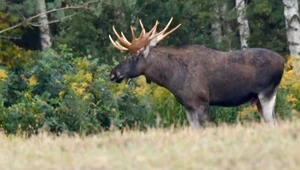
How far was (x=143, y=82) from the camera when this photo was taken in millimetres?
23234

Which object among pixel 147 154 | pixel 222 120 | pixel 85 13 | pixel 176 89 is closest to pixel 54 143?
pixel 147 154

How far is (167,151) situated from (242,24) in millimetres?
19699

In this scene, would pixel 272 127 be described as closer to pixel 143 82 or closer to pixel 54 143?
pixel 54 143

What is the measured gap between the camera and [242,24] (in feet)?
104

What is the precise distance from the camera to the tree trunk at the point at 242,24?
101 feet

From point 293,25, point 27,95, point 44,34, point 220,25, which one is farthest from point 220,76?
point 220,25

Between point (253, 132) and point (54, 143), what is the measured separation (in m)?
2.41

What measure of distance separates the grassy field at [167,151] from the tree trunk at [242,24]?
16.4 metres

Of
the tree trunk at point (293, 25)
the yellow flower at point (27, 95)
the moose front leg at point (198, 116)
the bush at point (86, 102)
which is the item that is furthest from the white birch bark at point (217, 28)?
the moose front leg at point (198, 116)

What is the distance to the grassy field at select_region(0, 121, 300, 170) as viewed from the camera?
1158 cm

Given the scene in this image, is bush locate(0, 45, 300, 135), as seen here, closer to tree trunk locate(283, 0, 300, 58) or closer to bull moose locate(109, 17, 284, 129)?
bull moose locate(109, 17, 284, 129)

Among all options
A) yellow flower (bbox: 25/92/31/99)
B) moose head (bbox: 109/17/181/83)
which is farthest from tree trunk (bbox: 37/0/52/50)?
moose head (bbox: 109/17/181/83)

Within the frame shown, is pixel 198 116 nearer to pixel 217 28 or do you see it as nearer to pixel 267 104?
pixel 267 104

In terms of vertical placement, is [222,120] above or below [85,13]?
below
